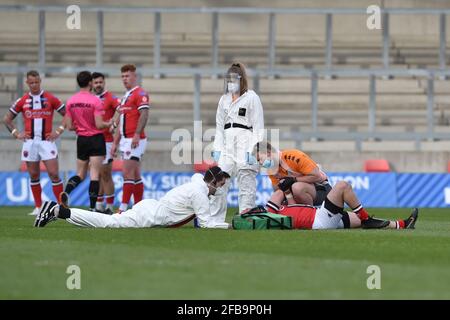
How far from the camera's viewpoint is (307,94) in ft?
104

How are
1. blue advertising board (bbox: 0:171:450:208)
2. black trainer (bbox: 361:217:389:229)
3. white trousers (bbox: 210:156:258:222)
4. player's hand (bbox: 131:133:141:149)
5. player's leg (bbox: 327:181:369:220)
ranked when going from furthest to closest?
blue advertising board (bbox: 0:171:450:208)
player's hand (bbox: 131:133:141:149)
white trousers (bbox: 210:156:258:222)
black trainer (bbox: 361:217:389:229)
player's leg (bbox: 327:181:369:220)

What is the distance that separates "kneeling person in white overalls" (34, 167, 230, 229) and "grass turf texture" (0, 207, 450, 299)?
0.17 m

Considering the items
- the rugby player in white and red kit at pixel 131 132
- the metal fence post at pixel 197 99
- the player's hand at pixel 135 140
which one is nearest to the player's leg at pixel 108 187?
the rugby player in white and red kit at pixel 131 132

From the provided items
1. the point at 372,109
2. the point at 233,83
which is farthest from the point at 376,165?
the point at 233,83

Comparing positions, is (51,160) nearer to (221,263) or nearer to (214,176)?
(214,176)

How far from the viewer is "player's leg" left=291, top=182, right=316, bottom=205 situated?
52.6ft

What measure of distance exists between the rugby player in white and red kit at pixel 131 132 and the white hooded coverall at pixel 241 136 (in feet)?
9.29

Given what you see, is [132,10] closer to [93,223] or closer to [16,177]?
[16,177]

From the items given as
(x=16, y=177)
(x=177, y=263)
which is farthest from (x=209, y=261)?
(x=16, y=177)

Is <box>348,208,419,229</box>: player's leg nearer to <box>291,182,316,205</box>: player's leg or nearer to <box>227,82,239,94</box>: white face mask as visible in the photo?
<box>291,182,316,205</box>: player's leg

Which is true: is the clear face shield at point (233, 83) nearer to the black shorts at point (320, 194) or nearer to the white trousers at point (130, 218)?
the black shorts at point (320, 194)

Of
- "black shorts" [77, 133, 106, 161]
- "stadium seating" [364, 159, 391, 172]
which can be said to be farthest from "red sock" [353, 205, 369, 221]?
"stadium seating" [364, 159, 391, 172]

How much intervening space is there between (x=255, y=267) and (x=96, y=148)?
30.0 feet

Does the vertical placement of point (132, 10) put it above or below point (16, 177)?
above
